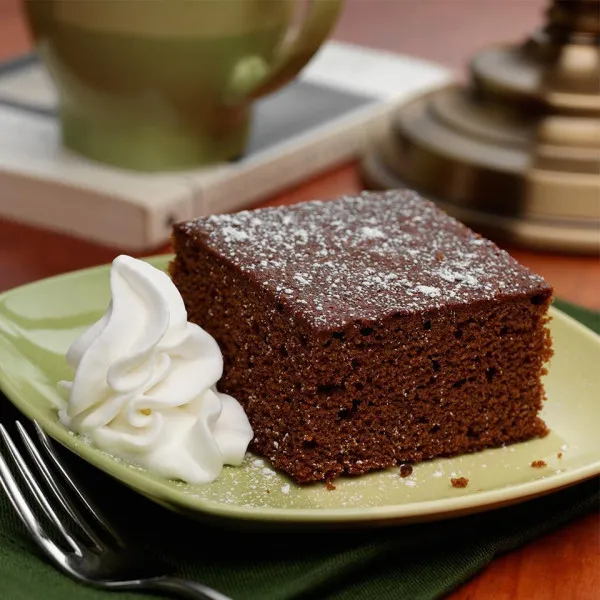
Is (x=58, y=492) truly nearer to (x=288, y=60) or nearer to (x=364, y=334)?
(x=364, y=334)

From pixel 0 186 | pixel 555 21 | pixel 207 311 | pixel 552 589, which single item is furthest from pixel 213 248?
pixel 555 21

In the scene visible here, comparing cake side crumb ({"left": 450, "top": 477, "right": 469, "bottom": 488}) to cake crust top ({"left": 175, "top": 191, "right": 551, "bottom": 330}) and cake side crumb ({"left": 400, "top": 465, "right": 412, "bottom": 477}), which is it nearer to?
cake side crumb ({"left": 400, "top": 465, "right": 412, "bottom": 477})

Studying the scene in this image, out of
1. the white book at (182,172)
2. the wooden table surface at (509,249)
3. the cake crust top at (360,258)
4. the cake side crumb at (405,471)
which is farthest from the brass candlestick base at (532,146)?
the cake side crumb at (405,471)

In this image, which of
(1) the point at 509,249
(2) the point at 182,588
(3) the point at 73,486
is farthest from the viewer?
(1) the point at 509,249

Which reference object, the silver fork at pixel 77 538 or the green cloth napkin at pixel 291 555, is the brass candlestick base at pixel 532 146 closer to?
the green cloth napkin at pixel 291 555

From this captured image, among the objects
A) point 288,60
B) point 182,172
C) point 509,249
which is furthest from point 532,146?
point 182,172

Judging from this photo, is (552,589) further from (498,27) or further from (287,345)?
(498,27)
